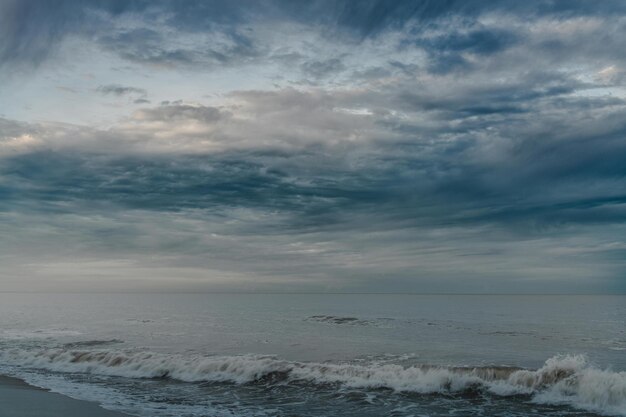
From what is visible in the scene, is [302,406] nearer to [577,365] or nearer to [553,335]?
[577,365]

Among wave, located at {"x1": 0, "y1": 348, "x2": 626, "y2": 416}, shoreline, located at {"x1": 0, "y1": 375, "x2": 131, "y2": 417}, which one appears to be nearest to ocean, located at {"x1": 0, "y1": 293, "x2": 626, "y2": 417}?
wave, located at {"x1": 0, "y1": 348, "x2": 626, "y2": 416}

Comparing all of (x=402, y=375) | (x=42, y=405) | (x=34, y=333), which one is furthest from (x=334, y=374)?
(x=34, y=333)

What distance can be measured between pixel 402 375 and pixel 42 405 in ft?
51.8

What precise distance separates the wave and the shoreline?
6.18 m

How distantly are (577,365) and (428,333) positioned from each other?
2561 cm

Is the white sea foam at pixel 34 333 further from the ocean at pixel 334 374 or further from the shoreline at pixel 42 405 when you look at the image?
the shoreline at pixel 42 405

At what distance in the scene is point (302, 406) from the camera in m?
19.8

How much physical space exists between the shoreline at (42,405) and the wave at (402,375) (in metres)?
6.18

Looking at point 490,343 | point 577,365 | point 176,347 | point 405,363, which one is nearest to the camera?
point 577,365

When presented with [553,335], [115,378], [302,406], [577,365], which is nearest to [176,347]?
[115,378]

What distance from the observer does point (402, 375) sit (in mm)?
24266

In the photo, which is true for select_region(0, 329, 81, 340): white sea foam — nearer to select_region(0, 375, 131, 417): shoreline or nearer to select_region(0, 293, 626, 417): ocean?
select_region(0, 293, 626, 417): ocean

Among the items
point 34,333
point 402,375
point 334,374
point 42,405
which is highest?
point 402,375

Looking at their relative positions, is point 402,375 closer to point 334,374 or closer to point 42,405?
point 334,374
